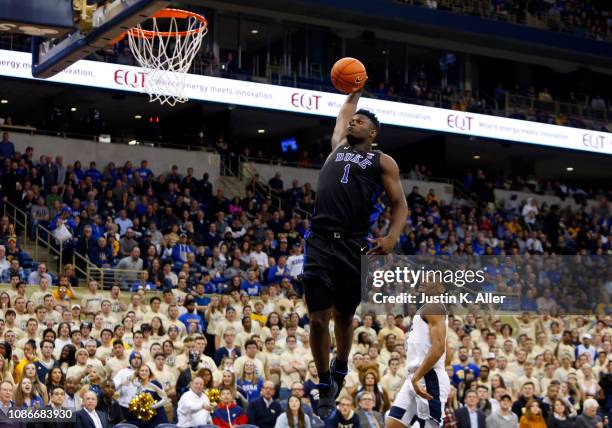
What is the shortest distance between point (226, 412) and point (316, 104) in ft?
51.6

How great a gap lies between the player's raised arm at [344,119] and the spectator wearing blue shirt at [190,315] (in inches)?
411

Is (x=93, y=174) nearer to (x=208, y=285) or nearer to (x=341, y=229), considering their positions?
(x=208, y=285)

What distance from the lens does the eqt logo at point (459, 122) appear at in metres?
32.0

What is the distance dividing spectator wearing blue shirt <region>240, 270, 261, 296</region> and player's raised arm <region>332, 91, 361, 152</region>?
13.6 m

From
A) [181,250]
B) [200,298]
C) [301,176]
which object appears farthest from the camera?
[301,176]

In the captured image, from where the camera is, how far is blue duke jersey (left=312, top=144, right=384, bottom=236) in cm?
725

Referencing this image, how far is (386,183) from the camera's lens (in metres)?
7.30

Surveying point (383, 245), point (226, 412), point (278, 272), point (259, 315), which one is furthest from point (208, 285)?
point (383, 245)

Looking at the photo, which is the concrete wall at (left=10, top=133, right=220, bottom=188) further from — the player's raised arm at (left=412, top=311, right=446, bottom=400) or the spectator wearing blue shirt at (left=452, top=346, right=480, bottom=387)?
the player's raised arm at (left=412, top=311, right=446, bottom=400)

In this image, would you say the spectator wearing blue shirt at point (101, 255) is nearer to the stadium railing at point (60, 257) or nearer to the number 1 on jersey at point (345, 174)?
the stadium railing at point (60, 257)

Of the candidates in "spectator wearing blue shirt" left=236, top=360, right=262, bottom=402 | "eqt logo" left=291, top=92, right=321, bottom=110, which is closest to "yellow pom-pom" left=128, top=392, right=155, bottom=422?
"spectator wearing blue shirt" left=236, top=360, right=262, bottom=402

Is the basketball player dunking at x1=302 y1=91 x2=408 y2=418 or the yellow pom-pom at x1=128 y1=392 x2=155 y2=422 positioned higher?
the basketball player dunking at x1=302 y1=91 x2=408 y2=418

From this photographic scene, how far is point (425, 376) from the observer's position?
10.0 meters

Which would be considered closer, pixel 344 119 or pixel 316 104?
pixel 344 119
